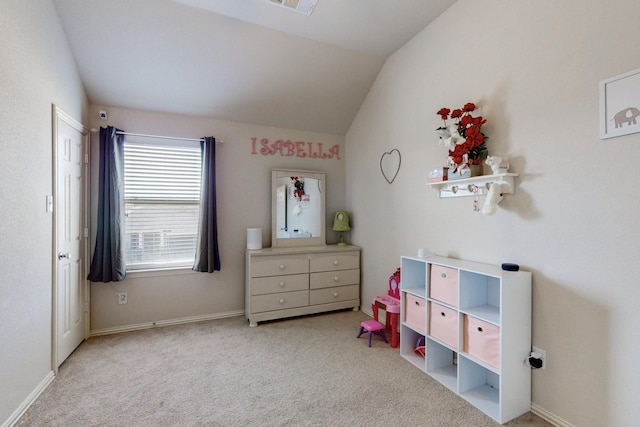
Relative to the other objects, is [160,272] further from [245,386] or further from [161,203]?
[245,386]

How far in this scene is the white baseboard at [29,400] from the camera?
66.6 inches

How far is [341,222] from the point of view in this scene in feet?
12.3

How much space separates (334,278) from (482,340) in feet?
6.06

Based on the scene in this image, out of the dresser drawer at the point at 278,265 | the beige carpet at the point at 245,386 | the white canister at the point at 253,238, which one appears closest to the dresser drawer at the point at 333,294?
the dresser drawer at the point at 278,265

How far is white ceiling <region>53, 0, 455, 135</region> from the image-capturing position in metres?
2.38

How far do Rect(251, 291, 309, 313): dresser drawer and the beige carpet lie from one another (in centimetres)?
29

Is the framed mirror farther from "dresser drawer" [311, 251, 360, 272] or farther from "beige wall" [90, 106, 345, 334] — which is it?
"dresser drawer" [311, 251, 360, 272]

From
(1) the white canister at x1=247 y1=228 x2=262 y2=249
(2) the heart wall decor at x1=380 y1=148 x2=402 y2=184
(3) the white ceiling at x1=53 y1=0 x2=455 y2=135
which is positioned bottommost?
(1) the white canister at x1=247 y1=228 x2=262 y2=249

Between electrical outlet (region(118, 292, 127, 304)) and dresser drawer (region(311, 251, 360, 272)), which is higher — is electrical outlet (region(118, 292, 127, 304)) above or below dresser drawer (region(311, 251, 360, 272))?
below

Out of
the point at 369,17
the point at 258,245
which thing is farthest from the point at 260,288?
the point at 369,17

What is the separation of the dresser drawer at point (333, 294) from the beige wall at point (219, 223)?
83 cm

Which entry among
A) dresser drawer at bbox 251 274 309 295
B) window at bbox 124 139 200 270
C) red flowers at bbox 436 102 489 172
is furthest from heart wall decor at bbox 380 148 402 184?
window at bbox 124 139 200 270

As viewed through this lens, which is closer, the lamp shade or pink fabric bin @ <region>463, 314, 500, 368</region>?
pink fabric bin @ <region>463, 314, 500, 368</region>

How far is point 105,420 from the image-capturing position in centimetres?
174
